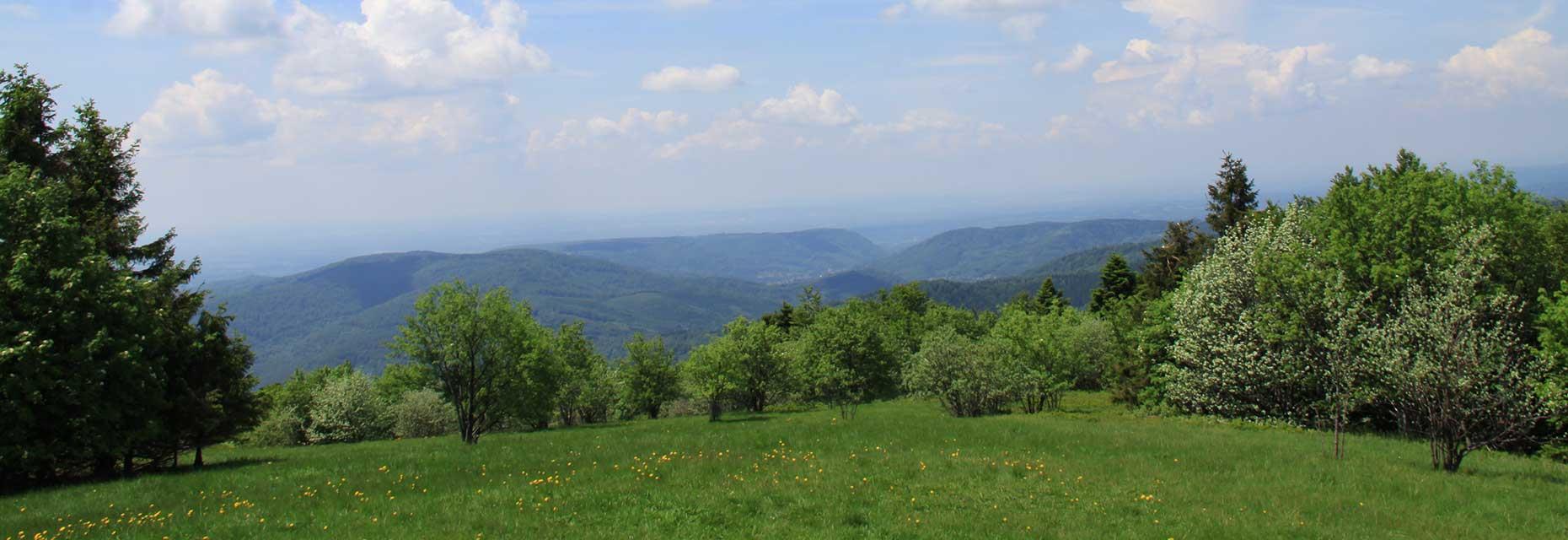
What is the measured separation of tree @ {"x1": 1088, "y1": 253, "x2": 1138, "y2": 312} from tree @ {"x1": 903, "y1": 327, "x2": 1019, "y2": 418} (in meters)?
45.1

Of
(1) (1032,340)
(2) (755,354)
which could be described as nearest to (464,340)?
(2) (755,354)

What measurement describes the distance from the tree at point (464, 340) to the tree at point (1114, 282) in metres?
60.2

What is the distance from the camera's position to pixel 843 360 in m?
58.1

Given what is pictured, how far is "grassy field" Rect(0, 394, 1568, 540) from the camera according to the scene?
→ 1188 cm

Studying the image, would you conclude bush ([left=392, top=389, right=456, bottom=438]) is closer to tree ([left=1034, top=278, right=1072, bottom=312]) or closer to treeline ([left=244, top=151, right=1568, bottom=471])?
treeline ([left=244, top=151, right=1568, bottom=471])

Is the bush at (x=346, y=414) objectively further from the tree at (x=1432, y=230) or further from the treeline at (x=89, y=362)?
the tree at (x=1432, y=230)

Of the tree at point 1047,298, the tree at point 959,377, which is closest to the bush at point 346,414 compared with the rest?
the tree at point 959,377

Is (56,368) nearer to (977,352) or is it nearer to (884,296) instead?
(977,352)

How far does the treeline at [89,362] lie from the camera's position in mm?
16359

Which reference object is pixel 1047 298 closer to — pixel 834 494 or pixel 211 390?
pixel 834 494

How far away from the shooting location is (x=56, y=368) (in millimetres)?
16375

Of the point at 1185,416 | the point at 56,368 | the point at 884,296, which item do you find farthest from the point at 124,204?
the point at 884,296

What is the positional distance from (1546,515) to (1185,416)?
2243 cm

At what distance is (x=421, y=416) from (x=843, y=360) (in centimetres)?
3083
